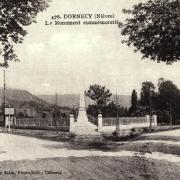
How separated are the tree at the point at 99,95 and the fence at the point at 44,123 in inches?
212

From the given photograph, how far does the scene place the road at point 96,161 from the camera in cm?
778

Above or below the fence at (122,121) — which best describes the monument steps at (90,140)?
below

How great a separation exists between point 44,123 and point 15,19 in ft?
45.8

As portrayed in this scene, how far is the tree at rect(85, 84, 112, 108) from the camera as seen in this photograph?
29094 mm

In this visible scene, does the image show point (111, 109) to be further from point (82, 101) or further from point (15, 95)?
point (15, 95)

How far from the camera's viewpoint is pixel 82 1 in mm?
9664

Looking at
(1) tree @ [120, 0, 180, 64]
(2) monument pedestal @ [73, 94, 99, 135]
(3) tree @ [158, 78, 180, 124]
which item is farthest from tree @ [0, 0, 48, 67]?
(3) tree @ [158, 78, 180, 124]

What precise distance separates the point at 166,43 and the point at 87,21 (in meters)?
2.45

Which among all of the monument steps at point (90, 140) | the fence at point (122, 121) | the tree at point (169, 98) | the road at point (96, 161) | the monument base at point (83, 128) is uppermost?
the tree at point (169, 98)

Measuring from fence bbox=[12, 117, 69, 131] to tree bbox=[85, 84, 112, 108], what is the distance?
5378mm

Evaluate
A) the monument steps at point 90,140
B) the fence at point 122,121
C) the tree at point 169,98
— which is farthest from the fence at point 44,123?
the tree at point 169,98

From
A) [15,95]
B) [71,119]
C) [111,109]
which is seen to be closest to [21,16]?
[71,119]

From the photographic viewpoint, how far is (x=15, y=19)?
9.75 metres

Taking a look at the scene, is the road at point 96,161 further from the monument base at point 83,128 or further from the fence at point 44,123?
the fence at point 44,123
